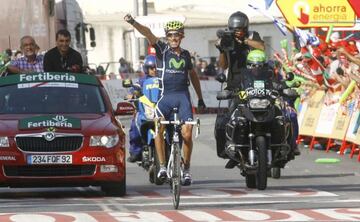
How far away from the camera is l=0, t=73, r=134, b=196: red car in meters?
15.1

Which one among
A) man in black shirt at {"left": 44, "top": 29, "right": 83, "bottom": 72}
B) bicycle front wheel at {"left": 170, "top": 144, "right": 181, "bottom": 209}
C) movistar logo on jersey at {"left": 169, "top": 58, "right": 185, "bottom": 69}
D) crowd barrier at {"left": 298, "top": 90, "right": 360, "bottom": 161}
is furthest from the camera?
crowd barrier at {"left": 298, "top": 90, "right": 360, "bottom": 161}

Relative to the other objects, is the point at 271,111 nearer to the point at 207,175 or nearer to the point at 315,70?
the point at 207,175

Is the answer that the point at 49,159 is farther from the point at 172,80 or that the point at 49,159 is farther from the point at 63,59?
the point at 63,59

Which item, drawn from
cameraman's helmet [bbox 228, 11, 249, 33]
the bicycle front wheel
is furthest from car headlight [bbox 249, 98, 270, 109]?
the bicycle front wheel

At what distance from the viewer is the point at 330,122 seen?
81.2 feet

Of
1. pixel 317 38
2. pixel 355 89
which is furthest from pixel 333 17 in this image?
pixel 355 89

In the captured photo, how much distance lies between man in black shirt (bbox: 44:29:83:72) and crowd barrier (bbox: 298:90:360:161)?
579cm

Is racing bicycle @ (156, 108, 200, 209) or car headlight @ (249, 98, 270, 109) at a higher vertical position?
car headlight @ (249, 98, 270, 109)

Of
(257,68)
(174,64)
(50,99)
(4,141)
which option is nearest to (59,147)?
(4,141)

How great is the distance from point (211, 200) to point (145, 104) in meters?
2.86

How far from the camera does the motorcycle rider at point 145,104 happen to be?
17.7m

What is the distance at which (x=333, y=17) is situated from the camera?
27078mm

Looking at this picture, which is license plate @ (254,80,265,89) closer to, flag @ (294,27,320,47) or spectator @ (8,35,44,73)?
spectator @ (8,35,44,73)

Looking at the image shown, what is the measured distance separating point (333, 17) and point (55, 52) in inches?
385
